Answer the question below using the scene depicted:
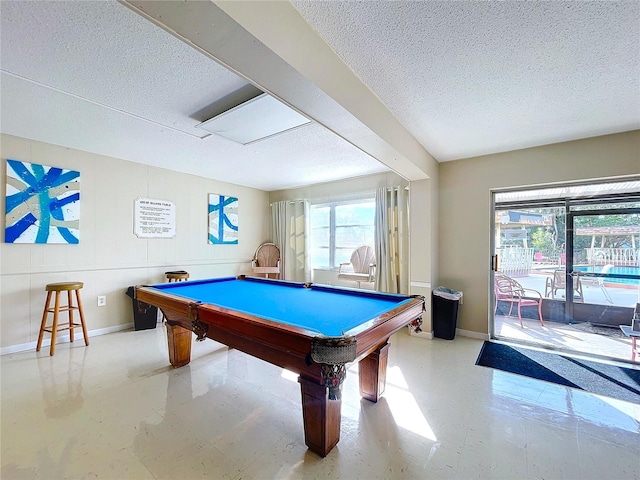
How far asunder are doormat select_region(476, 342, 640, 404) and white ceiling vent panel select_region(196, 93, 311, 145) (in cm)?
311

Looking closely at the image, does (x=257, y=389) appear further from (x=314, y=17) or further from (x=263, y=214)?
(x=263, y=214)

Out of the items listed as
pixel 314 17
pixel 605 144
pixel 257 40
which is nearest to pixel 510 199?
pixel 605 144

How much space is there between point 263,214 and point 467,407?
16.2 feet

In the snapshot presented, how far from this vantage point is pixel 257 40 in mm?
1211

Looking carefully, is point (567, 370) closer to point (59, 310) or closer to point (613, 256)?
point (613, 256)

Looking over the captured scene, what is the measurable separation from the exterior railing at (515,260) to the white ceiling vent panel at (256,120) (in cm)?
334

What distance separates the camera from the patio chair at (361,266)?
4422 millimetres

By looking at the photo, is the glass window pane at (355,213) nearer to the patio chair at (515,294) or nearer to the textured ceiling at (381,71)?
the textured ceiling at (381,71)

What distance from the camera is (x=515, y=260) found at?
13.0 ft

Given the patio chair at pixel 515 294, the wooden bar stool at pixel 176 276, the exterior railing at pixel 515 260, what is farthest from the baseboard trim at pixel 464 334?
the wooden bar stool at pixel 176 276

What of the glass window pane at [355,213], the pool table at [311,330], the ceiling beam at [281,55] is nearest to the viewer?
the ceiling beam at [281,55]

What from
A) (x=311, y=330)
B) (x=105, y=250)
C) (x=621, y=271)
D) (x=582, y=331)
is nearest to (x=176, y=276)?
(x=105, y=250)

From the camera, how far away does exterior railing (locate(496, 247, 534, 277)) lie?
388cm

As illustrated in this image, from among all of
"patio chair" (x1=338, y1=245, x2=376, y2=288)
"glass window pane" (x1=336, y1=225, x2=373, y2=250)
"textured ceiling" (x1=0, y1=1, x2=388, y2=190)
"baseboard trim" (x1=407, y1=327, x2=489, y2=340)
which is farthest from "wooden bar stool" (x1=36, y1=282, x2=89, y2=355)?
"baseboard trim" (x1=407, y1=327, x2=489, y2=340)
